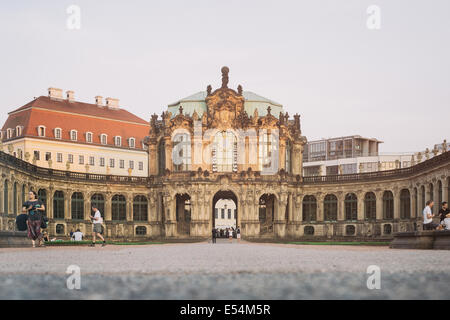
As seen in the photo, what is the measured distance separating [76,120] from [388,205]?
50.8 m

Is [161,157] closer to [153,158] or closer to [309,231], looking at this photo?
[153,158]

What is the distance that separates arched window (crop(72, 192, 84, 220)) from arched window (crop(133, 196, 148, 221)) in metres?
6.80

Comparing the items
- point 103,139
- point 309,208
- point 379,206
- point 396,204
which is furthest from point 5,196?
point 103,139

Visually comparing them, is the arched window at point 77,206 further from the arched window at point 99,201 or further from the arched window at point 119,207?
the arched window at point 119,207

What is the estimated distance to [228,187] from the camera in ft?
256

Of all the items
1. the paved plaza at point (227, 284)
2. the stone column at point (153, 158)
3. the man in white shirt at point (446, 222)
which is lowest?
the man in white shirt at point (446, 222)

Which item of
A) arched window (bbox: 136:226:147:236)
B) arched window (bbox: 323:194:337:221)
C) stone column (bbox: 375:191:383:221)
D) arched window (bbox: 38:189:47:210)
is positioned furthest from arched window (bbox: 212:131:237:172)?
arched window (bbox: 38:189:47:210)

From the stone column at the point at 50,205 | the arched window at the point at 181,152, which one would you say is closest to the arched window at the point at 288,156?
the arched window at the point at 181,152

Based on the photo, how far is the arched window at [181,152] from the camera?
79500 millimetres

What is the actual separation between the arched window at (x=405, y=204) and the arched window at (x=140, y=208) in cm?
3080

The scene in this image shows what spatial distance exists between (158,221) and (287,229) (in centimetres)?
1563

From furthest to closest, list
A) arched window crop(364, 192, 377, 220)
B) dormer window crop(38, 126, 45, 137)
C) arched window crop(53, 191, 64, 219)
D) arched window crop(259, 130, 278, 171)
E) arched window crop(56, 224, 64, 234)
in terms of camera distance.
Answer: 1. dormer window crop(38, 126, 45, 137)
2. arched window crop(259, 130, 278, 171)
3. arched window crop(364, 192, 377, 220)
4. arched window crop(53, 191, 64, 219)
5. arched window crop(56, 224, 64, 234)

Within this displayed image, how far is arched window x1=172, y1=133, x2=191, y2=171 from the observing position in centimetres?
7950

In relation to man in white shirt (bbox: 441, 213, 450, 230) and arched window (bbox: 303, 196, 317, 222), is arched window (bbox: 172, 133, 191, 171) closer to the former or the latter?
arched window (bbox: 303, 196, 317, 222)
